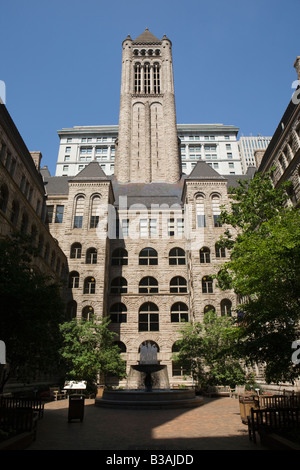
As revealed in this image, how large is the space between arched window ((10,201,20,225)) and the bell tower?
28.7 meters

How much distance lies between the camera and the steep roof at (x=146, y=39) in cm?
6494

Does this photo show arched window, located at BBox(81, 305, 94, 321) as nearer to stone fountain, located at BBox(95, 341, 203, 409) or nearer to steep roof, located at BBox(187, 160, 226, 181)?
stone fountain, located at BBox(95, 341, 203, 409)

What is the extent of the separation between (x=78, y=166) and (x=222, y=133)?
44293mm

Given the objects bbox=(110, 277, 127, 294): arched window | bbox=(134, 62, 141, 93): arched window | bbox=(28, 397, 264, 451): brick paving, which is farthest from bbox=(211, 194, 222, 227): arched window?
bbox=(134, 62, 141, 93): arched window

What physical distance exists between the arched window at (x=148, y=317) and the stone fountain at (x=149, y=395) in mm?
12277

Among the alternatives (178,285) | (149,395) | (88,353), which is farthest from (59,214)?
(149,395)

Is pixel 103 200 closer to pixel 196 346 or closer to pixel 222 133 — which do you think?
pixel 196 346

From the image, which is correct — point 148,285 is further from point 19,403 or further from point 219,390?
point 19,403

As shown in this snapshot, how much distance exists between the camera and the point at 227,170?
9050 cm

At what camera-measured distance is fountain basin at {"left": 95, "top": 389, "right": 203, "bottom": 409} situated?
17156mm

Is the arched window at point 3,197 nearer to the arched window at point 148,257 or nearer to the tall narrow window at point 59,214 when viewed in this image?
the tall narrow window at point 59,214

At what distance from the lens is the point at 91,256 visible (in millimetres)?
35438

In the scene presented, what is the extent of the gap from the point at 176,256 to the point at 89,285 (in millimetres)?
11147

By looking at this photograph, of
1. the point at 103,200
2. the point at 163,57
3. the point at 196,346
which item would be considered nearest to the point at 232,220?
the point at 196,346
